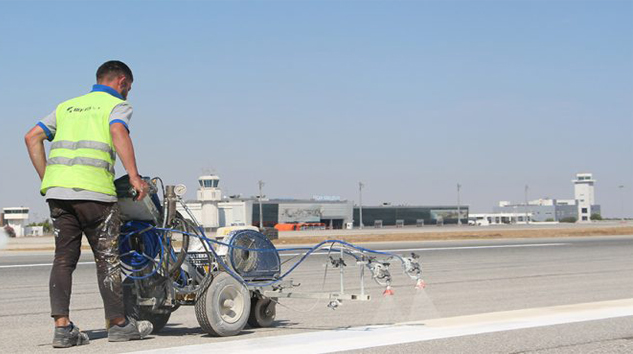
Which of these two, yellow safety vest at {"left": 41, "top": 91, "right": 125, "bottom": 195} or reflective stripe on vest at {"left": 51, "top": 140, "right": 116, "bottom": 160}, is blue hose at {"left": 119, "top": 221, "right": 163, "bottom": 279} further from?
reflective stripe on vest at {"left": 51, "top": 140, "right": 116, "bottom": 160}

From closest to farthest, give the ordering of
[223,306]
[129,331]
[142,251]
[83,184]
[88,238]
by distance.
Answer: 1. [83,184]
2. [88,238]
3. [129,331]
4. [142,251]
5. [223,306]

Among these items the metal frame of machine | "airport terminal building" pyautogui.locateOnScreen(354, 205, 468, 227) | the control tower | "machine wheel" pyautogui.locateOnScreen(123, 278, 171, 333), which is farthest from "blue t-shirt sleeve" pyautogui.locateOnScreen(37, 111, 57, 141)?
"airport terminal building" pyautogui.locateOnScreen(354, 205, 468, 227)

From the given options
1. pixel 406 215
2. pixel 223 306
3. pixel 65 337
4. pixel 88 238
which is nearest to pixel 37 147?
pixel 88 238

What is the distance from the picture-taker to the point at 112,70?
7.02m

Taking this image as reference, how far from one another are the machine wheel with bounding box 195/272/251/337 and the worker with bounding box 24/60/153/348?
72 centimetres

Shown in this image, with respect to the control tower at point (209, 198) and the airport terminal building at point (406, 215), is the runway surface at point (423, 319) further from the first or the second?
the airport terminal building at point (406, 215)

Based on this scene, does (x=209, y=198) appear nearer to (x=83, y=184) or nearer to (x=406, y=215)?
(x=406, y=215)

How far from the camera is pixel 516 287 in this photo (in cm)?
1352

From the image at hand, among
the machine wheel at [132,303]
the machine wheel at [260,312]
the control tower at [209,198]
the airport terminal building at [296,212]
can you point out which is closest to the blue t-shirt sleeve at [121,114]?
the machine wheel at [132,303]

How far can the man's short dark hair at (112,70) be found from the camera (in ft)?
23.0

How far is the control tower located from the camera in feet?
416

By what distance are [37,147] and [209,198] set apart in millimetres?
122185

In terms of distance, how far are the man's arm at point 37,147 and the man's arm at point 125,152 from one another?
63cm

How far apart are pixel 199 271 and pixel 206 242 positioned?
0.29 meters
